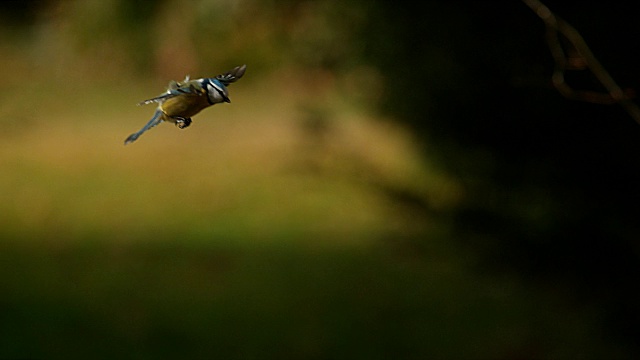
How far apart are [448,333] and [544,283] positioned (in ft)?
7.40

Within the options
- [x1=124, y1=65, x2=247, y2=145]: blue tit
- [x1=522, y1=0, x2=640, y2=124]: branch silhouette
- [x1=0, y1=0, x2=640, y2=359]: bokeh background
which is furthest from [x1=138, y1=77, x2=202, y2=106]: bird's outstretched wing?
[x1=522, y1=0, x2=640, y2=124]: branch silhouette

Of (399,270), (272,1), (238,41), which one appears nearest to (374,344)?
(399,270)

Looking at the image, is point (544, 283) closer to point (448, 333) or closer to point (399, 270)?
point (448, 333)

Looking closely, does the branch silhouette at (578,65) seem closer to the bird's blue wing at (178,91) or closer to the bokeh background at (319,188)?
the bokeh background at (319,188)

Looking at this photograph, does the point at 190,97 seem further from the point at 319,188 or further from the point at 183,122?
the point at 319,188

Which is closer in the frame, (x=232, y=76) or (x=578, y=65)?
(x=232, y=76)

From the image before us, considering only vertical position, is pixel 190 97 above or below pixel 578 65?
below

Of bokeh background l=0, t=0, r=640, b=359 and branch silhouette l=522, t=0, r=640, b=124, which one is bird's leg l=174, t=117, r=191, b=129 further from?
branch silhouette l=522, t=0, r=640, b=124

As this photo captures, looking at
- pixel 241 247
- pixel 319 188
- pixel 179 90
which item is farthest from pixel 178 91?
pixel 319 188

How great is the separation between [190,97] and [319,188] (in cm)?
594

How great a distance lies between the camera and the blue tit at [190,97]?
26.9 inches

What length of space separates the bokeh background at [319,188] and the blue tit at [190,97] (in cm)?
77

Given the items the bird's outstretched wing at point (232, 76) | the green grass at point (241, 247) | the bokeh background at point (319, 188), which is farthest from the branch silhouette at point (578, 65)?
the bird's outstretched wing at point (232, 76)

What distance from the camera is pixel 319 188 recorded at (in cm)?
664
